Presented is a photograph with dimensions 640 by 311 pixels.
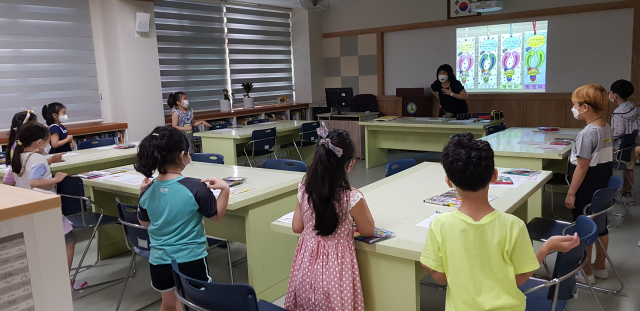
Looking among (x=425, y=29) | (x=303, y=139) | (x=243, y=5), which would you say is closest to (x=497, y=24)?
(x=425, y=29)

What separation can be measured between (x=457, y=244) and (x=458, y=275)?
11 cm

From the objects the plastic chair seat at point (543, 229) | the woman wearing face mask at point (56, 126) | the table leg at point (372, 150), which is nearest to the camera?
the plastic chair seat at point (543, 229)

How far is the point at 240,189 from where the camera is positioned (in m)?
3.10

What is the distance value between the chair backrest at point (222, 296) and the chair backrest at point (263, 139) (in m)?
4.39

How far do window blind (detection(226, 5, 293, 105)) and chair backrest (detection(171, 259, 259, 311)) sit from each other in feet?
24.8

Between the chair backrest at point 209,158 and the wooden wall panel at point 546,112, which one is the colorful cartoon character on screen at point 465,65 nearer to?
the wooden wall panel at point 546,112

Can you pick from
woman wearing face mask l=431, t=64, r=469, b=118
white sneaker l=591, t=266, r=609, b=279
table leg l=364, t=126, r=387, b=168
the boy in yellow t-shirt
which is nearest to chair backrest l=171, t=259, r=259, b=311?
the boy in yellow t-shirt

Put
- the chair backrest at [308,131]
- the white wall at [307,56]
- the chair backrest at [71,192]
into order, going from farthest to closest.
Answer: the white wall at [307,56] < the chair backrest at [308,131] < the chair backrest at [71,192]

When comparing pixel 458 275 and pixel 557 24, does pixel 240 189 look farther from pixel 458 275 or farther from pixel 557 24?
pixel 557 24

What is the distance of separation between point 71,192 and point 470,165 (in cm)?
304

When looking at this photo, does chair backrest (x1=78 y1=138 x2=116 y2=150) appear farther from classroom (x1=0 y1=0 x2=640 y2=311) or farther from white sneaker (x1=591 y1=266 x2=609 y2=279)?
white sneaker (x1=591 y1=266 x2=609 y2=279)

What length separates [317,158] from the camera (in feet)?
6.63

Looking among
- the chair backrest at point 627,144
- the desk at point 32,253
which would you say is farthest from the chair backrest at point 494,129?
the desk at point 32,253

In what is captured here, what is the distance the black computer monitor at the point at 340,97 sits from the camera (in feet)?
26.8
